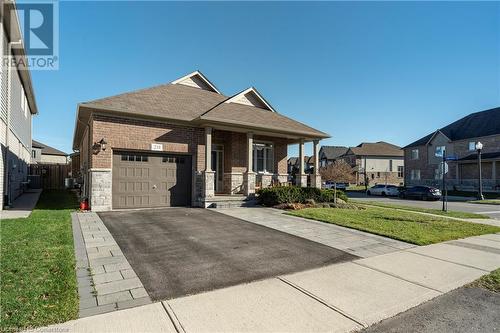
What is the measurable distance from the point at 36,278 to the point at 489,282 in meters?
7.33

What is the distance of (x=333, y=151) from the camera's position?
70.1 metres

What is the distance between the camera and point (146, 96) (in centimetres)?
1471

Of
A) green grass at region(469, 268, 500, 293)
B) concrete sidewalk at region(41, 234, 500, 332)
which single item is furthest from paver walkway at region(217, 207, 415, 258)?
green grass at region(469, 268, 500, 293)

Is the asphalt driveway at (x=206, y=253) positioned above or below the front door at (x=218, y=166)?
below

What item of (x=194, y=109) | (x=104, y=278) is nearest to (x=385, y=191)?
(x=194, y=109)

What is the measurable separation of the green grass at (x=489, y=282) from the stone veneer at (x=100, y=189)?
39.7 feet

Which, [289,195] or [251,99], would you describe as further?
[251,99]

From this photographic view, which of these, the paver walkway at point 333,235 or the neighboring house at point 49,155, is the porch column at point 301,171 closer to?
the paver walkway at point 333,235

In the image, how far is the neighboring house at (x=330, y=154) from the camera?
224 feet

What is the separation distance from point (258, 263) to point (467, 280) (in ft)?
11.9

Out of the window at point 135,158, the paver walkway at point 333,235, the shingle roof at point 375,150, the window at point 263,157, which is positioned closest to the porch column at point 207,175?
the paver walkway at point 333,235

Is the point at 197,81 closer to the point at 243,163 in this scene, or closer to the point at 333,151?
the point at 243,163

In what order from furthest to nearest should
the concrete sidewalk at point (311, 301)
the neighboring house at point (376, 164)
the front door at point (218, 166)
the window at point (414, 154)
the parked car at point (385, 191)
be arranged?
the neighboring house at point (376, 164)
the window at point (414, 154)
the parked car at point (385, 191)
the front door at point (218, 166)
the concrete sidewalk at point (311, 301)

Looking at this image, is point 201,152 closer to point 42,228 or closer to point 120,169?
point 120,169
